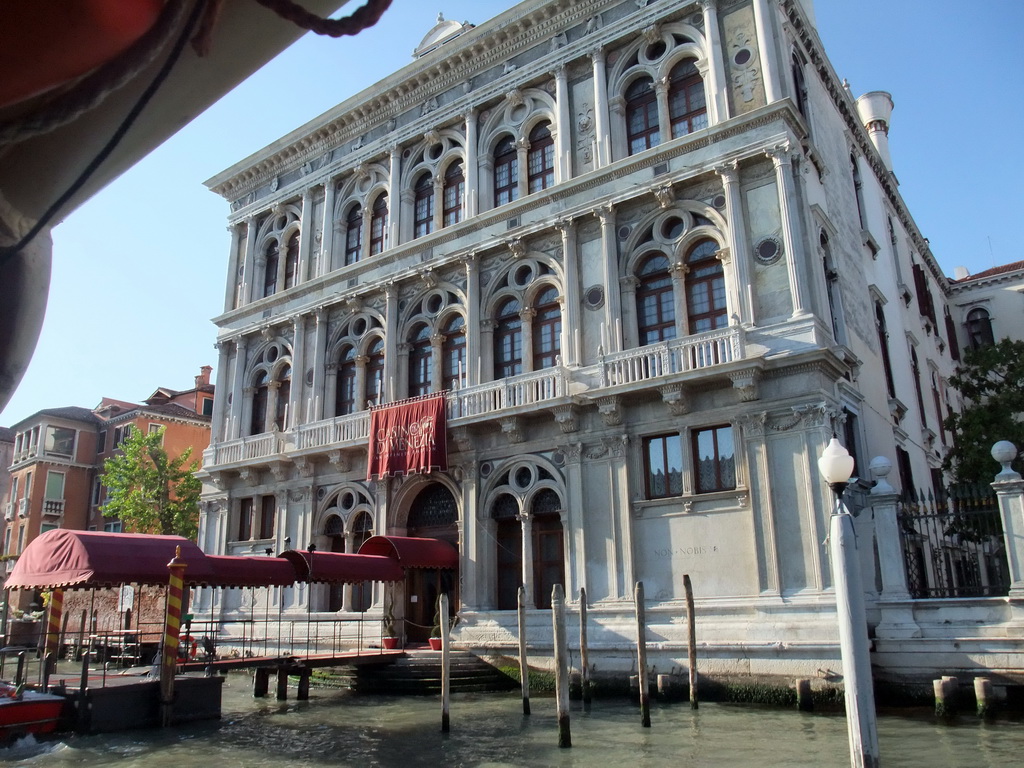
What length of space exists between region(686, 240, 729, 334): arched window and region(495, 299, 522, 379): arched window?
4.07m

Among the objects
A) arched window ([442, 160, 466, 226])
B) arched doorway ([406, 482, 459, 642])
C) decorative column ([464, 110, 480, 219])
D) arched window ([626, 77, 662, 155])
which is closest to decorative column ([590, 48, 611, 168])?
arched window ([626, 77, 662, 155])

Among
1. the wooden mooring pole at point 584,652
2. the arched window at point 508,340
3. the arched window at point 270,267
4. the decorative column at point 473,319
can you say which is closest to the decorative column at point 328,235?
the arched window at point 270,267

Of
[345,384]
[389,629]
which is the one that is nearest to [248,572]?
[389,629]

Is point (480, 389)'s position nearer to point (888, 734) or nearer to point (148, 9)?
point (888, 734)

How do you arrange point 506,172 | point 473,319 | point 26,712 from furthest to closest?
1. point 506,172
2. point 473,319
3. point 26,712

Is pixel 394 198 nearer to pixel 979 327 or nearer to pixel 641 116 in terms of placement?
pixel 641 116

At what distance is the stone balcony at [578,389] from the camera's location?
15.3m

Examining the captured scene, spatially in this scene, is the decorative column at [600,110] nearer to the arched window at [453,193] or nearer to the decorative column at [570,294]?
the decorative column at [570,294]

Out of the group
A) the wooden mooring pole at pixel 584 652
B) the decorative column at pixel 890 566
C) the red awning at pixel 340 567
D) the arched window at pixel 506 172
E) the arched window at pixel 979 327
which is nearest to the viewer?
the decorative column at pixel 890 566

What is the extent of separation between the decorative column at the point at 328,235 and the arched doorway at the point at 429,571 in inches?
293

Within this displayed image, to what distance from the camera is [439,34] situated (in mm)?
23562

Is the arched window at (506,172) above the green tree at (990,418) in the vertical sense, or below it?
above

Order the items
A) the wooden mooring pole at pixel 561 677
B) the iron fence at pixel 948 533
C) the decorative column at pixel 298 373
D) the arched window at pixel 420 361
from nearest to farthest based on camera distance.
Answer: the wooden mooring pole at pixel 561 677 < the iron fence at pixel 948 533 < the arched window at pixel 420 361 < the decorative column at pixel 298 373

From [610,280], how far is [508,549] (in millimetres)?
6019
